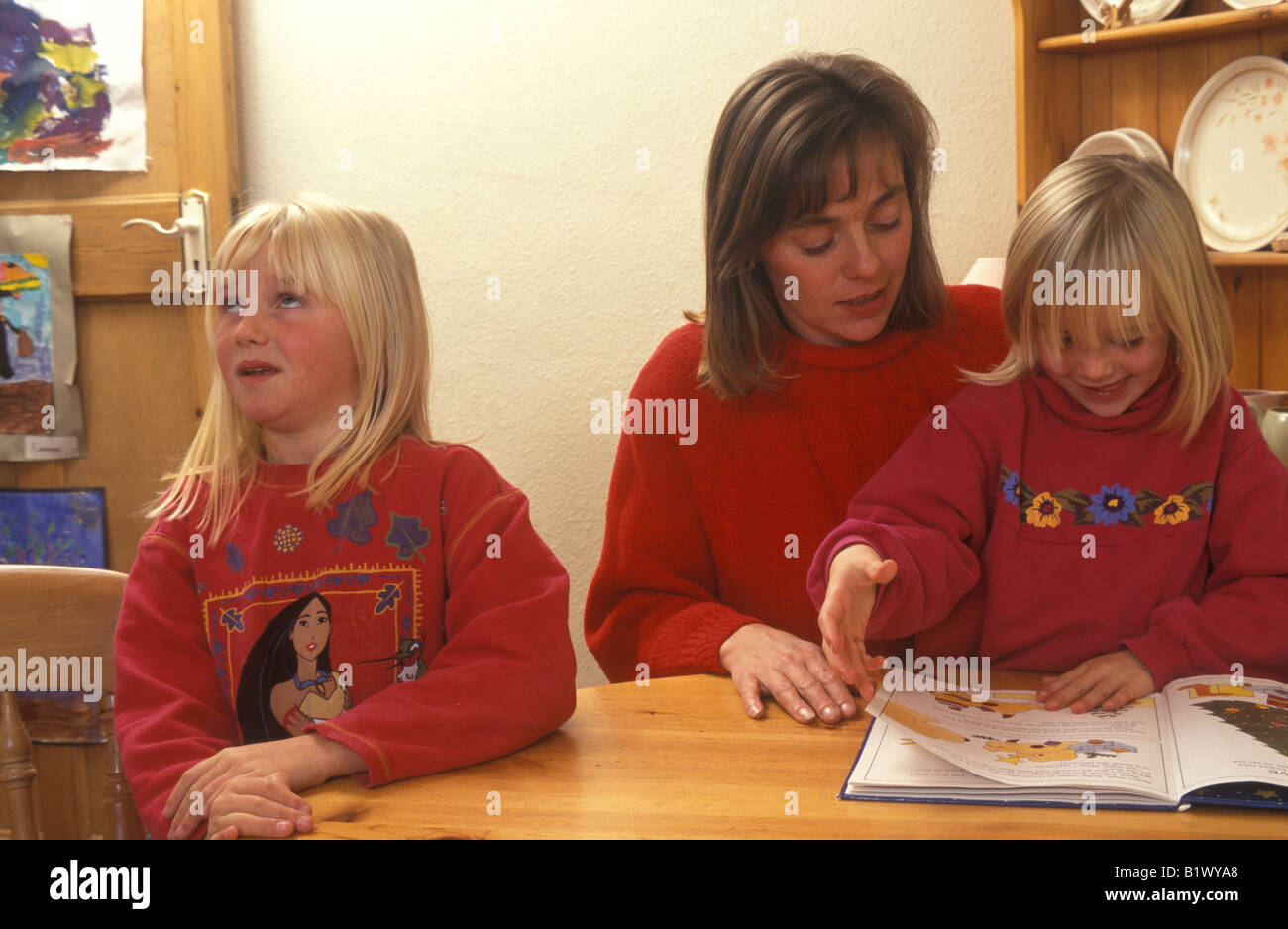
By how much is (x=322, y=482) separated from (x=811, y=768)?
524 millimetres

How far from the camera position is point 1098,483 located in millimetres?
1252

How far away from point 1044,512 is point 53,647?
38.3 inches

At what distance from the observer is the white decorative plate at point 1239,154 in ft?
6.44

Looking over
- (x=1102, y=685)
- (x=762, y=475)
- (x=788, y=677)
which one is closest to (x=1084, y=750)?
(x=1102, y=685)

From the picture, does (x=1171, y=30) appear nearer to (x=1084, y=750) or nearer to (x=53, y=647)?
(x=1084, y=750)

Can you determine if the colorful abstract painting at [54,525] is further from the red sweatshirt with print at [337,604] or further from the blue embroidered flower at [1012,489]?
the blue embroidered flower at [1012,489]

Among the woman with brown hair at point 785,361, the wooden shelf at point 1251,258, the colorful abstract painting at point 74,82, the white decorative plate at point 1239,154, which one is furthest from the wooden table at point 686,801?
the colorful abstract painting at point 74,82

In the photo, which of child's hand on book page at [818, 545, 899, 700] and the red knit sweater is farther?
the red knit sweater

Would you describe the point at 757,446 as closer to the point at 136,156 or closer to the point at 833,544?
the point at 833,544

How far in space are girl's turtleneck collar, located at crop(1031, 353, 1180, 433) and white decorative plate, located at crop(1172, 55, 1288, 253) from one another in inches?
35.5

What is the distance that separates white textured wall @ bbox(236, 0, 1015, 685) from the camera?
8.00ft

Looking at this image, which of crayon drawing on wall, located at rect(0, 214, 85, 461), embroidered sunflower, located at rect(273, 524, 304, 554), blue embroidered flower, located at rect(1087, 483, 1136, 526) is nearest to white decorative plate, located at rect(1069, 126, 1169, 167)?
blue embroidered flower, located at rect(1087, 483, 1136, 526)

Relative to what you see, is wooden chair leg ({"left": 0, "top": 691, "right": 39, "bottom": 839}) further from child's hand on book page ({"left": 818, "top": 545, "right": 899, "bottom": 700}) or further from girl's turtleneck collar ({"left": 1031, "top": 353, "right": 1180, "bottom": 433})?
girl's turtleneck collar ({"left": 1031, "top": 353, "right": 1180, "bottom": 433})
